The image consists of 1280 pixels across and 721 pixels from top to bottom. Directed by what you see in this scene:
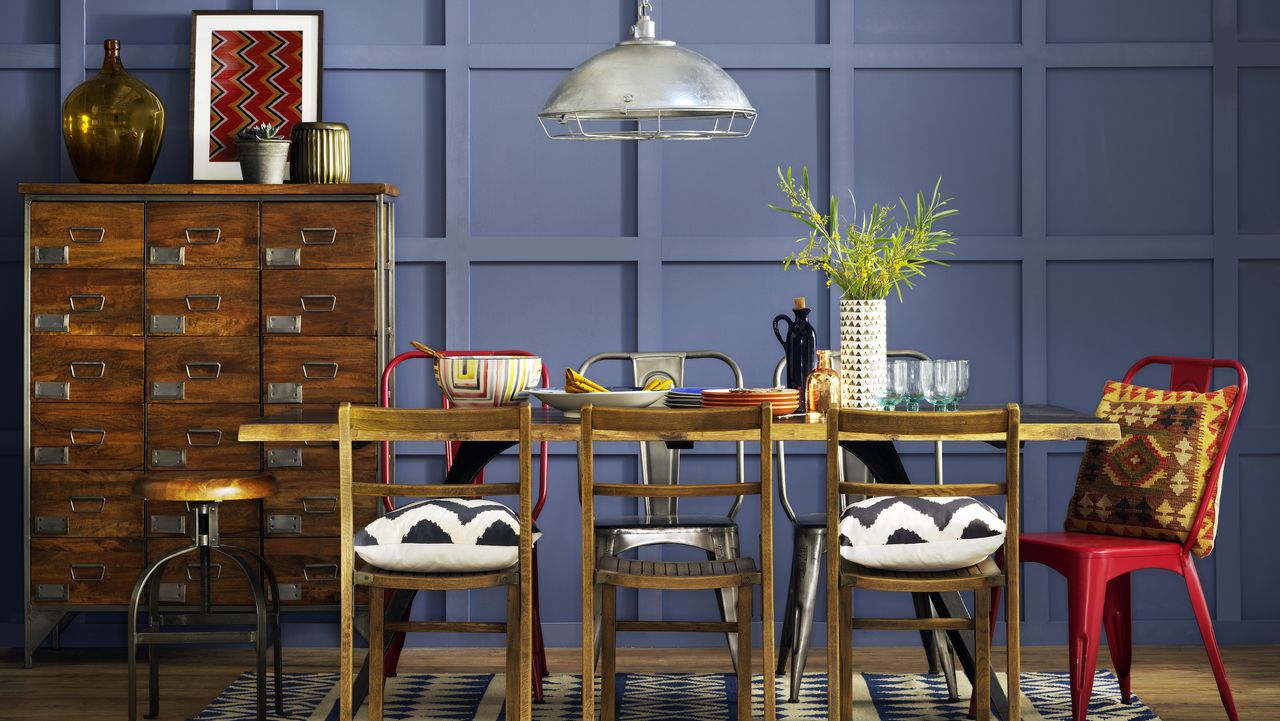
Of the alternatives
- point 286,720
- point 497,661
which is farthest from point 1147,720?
point 286,720

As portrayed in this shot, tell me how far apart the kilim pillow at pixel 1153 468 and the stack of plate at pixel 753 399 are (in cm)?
83

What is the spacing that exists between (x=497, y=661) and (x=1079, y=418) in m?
1.85

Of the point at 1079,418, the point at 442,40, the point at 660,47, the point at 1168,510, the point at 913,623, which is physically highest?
the point at 442,40

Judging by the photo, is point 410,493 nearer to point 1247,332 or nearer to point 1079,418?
point 1079,418

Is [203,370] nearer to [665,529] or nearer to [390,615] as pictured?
[390,615]

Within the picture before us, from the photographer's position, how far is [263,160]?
3.69 m

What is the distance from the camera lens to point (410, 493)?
2529mm

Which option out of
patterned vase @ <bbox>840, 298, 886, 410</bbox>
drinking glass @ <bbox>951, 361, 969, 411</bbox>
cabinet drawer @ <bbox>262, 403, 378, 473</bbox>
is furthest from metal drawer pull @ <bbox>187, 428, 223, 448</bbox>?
drinking glass @ <bbox>951, 361, 969, 411</bbox>

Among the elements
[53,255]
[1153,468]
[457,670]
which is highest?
[53,255]

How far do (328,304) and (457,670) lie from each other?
43.8 inches

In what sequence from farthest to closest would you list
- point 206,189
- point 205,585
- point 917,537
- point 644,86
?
point 206,189 < point 205,585 < point 644,86 < point 917,537

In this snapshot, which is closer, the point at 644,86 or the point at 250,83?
the point at 644,86

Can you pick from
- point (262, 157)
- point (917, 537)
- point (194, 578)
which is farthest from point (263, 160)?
point (917, 537)

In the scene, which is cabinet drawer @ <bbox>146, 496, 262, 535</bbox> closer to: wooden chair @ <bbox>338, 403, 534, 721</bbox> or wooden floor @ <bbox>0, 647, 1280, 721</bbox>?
wooden floor @ <bbox>0, 647, 1280, 721</bbox>
